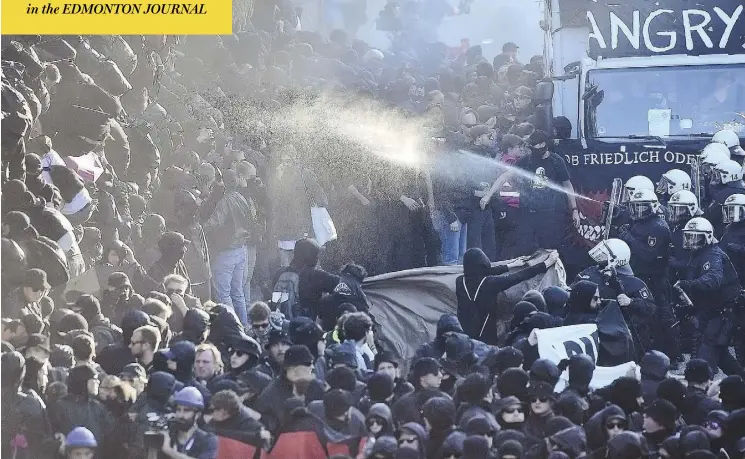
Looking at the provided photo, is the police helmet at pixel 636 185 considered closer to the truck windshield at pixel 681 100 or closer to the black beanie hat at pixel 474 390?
the truck windshield at pixel 681 100

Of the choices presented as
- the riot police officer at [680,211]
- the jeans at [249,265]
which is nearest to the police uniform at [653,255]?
the riot police officer at [680,211]

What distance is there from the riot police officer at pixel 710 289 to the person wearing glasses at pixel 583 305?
41.6 inches

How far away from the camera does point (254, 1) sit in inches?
552

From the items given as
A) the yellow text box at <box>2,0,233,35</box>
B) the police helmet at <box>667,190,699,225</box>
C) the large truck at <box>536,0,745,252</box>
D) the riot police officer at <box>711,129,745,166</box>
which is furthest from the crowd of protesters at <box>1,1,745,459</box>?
the riot police officer at <box>711,129,745,166</box>

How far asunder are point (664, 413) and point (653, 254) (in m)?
2.84

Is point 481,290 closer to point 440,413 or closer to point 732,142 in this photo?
point 440,413

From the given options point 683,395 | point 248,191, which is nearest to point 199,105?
point 248,191

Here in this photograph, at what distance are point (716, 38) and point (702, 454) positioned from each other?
210 inches

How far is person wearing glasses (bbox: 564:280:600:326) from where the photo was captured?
9.72 meters

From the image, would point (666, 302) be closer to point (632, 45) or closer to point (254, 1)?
point (632, 45)

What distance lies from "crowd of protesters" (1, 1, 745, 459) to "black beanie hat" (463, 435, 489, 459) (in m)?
0.01

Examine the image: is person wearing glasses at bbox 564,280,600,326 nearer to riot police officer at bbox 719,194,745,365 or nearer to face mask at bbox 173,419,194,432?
riot police officer at bbox 719,194,745,365

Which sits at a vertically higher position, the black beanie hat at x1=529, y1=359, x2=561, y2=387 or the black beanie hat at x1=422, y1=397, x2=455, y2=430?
the black beanie hat at x1=529, y1=359, x2=561, y2=387

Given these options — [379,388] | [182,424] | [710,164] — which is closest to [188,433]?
[182,424]
